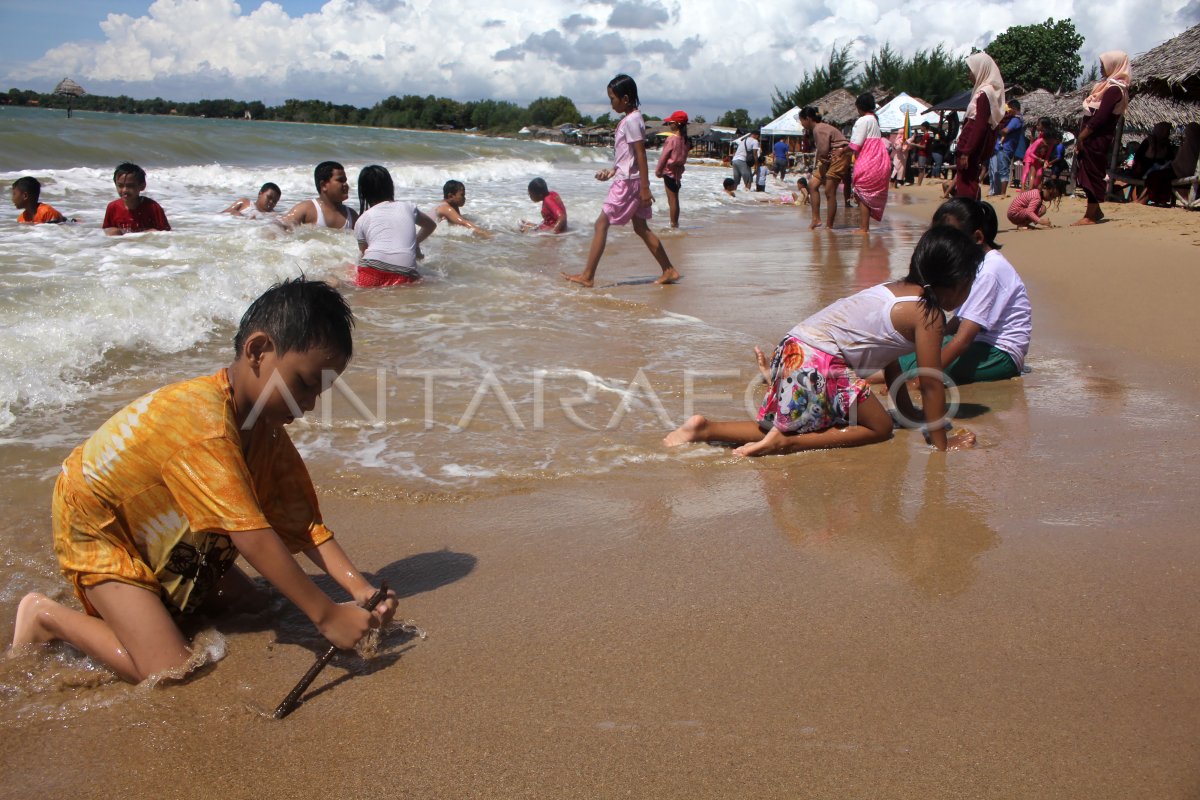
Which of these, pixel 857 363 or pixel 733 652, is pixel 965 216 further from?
pixel 733 652

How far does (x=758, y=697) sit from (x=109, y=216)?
828 cm

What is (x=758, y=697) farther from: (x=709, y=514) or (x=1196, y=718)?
(x=709, y=514)

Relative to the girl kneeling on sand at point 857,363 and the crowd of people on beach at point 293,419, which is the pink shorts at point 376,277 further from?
the girl kneeling on sand at point 857,363

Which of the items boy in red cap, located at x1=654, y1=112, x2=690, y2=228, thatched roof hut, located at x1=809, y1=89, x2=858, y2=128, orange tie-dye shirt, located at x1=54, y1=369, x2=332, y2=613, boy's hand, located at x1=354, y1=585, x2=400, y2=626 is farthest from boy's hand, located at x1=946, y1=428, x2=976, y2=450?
thatched roof hut, located at x1=809, y1=89, x2=858, y2=128

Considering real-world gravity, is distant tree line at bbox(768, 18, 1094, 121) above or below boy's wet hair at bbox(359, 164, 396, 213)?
above

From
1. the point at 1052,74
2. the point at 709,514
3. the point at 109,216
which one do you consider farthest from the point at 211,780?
the point at 1052,74

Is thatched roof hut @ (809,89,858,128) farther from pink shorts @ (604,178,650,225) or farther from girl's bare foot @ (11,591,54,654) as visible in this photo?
girl's bare foot @ (11,591,54,654)

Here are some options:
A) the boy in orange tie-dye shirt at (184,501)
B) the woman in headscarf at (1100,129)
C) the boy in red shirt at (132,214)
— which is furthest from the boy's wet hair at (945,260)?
the woman in headscarf at (1100,129)

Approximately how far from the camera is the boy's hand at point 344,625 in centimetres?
218

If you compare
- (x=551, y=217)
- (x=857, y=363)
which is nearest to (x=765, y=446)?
(x=857, y=363)

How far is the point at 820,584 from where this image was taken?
8.54ft

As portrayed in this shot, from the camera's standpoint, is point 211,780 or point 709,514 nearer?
point 211,780

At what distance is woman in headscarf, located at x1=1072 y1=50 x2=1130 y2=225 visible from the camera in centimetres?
1022

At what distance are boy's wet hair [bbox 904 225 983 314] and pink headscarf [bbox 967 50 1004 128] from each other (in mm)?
5580
